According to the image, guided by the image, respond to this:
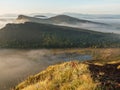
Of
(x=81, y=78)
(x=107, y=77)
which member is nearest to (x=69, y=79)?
(x=81, y=78)

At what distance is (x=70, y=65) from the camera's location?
67.9 m

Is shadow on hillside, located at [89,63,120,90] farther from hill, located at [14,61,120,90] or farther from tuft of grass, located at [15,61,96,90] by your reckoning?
tuft of grass, located at [15,61,96,90]

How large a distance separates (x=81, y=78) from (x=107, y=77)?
503 cm

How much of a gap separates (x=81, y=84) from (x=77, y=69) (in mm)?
8535

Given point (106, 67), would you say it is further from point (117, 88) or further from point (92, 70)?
point (117, 88)

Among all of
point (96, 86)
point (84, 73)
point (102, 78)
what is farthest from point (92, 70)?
point (96, 86)

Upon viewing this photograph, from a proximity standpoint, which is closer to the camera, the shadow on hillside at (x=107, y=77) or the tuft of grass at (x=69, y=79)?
the shadow on hillside at (x=107, y=77)

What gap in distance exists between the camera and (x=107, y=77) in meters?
55.9

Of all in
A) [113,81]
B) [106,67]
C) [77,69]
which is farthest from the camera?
[106,67]

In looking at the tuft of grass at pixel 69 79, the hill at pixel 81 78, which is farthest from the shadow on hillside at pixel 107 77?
the tuft of grass at pixel 69 79

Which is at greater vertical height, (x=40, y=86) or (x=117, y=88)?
(x=117, y=88)

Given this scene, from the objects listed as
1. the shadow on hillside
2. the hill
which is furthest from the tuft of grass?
the shadow on hillside

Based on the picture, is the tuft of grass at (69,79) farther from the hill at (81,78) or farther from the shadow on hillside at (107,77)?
the shadow on hillside at (107,77)

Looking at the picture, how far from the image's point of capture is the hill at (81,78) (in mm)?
49947
